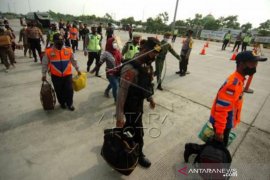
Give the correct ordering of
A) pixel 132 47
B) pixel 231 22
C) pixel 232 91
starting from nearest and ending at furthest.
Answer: pixel 232 91
pixel 132 47
pixel 231 22

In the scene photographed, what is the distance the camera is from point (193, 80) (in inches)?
273

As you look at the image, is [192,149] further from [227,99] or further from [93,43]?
[93,43]

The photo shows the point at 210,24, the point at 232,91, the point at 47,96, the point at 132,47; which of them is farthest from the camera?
the point at 210,24

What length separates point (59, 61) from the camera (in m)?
3.63

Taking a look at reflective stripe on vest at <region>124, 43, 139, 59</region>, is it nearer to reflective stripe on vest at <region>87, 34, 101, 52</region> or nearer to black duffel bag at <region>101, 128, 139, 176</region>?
reflective stripe on vest at <region>87, 34, 101, 52</region>

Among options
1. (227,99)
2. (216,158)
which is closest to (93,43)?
(227,99)

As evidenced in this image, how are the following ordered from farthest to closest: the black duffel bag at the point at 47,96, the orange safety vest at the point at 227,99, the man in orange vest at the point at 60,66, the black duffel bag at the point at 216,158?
1. the black duffel bag at the point at 47,96
2. the man in orange vest at the point at 60,66
3. the black duffel bag at the point at 216,158
4. the orange safety vest at the point at 227,99

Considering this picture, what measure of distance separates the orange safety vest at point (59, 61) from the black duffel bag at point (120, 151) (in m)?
2.09

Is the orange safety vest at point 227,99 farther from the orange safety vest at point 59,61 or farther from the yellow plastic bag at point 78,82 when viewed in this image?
the orange safety vest at point 59,61

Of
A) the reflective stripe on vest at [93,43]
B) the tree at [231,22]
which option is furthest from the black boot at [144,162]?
the tree at [231,22]

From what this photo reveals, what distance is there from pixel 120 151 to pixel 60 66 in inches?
93.9

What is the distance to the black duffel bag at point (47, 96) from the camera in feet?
12.5

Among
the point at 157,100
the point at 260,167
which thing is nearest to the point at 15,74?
the point at 157,100

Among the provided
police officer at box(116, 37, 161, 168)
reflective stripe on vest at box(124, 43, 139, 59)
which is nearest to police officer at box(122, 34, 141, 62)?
reflective stripe on vest at box(124, 43, 139, 59)
